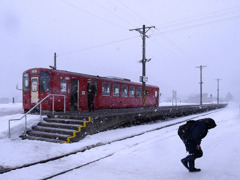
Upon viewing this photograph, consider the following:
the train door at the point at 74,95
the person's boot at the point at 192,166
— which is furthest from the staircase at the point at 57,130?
the person's boot at the point at 192,166

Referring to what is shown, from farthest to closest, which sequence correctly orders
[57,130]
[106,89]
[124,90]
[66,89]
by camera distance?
[124,90] < [106,89] < [66,89] < [57,130]

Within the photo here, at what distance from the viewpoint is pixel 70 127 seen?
902 cm

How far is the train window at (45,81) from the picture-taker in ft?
40.5

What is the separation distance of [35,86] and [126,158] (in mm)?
8177

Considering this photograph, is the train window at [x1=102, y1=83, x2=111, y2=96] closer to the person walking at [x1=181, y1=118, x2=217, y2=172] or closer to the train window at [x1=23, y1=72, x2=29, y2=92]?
the train window at [x1=23, y1=72, x2=29, y2=92]

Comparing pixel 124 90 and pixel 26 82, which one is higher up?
pixel 26 82

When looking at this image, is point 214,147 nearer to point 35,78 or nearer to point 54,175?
point 54,175

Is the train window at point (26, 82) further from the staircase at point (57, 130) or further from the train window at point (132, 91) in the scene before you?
the train window at point (132, 91)

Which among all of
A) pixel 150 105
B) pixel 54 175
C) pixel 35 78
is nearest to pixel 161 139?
pixel 54 175

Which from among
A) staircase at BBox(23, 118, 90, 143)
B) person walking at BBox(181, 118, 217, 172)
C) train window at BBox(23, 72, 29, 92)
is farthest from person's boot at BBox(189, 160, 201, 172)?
train window at BBox(23, 72, 29, 92)

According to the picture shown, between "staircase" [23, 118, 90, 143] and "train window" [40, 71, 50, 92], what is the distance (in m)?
2.79

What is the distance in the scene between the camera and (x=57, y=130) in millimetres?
8883

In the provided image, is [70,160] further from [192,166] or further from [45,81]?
[45,81]

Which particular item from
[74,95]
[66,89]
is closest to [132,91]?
[74,95]
